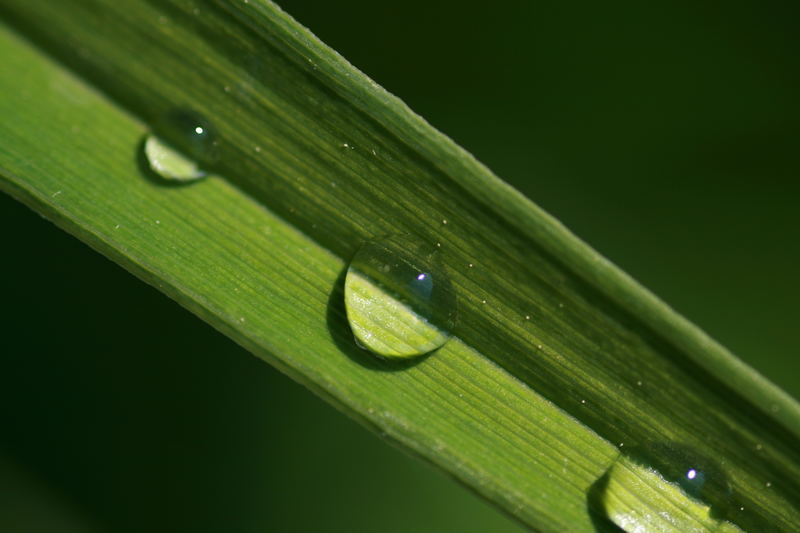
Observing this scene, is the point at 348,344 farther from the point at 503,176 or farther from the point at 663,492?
the point at 503,176

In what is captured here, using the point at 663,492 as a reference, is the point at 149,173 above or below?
above

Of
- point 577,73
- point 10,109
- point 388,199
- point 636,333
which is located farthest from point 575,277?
point 577,73

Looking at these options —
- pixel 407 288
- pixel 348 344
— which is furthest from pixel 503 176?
pixel 348 344

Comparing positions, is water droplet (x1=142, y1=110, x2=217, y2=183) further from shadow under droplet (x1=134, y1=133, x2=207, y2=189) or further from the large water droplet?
the large water droplet

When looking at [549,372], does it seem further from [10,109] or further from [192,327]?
[192,327]

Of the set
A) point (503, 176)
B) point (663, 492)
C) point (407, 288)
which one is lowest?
point (663, 492)

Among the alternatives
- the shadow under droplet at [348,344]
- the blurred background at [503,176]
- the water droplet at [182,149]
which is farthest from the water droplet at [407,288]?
the blurred background at [503,176]
